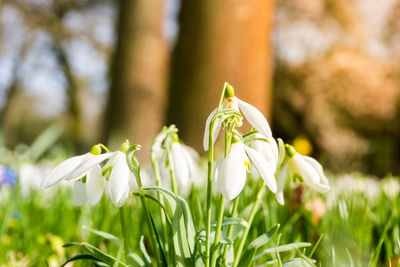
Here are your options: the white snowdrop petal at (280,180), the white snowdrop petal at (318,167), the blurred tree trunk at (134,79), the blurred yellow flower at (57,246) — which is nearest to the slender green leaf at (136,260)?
the white snowdrop petal at (280,180)

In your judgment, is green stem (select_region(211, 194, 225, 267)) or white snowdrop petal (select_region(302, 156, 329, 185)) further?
white snowdrop petal (select_region(302, 156, 329, 185))

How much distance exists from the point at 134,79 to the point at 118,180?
20.9 ft

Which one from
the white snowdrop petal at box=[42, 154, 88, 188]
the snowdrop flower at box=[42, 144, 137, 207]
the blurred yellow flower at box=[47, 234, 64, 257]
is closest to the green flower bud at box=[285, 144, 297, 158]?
the snowdrop flower at box=[42, 144, 137, 207]

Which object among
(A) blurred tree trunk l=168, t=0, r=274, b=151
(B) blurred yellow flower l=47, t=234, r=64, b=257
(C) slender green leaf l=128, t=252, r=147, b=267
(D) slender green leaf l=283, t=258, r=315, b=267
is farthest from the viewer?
(A) blurred tree trunk l=168, t=0, r=274, b=151

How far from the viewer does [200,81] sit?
508cm

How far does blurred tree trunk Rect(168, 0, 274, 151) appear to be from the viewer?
5035mm

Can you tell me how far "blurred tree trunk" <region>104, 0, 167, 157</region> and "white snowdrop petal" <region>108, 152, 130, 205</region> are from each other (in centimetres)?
578

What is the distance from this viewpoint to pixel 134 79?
7184mm

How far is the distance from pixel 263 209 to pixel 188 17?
390 cm

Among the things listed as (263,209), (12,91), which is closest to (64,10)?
(12,91)

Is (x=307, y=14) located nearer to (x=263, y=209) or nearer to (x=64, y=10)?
(x=64, y=10)

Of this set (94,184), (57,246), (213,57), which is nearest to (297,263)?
(94,184)

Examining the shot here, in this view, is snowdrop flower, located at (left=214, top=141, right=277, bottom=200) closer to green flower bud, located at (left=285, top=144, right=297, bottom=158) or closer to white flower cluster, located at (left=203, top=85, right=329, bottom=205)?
white flower cluster, located at (left=203, top=85, right=329, bottom=205)

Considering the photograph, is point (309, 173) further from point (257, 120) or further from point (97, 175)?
point (97, 175)
